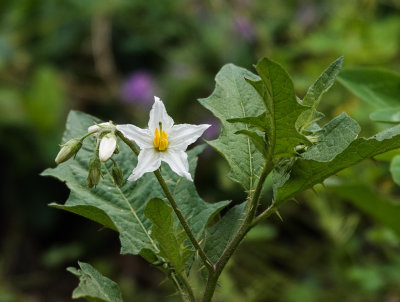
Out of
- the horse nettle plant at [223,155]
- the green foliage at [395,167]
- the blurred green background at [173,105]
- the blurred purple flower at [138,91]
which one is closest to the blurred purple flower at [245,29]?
the blurred green background at [173,105]

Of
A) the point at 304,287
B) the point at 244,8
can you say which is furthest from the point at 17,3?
the point at 304,287

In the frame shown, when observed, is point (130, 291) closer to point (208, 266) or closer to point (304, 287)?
point (304, 287)

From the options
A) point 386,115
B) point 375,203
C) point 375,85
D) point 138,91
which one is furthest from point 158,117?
point 138,91

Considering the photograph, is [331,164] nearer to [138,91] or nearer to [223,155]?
[223,155]

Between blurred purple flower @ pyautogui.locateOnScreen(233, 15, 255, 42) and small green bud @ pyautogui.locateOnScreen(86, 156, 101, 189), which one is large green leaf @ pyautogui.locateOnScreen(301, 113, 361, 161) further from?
blurred purple flower @ pyautogui.locateOnScreen(233, 15, 255, 42)

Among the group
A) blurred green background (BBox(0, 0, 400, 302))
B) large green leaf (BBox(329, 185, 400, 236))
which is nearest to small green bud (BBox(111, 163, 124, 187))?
large green leaf (BBox(329, 185, 400, 236))

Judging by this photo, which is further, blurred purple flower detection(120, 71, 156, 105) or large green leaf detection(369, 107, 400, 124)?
blurred purple flower detection(120, 71, 156, 105)
